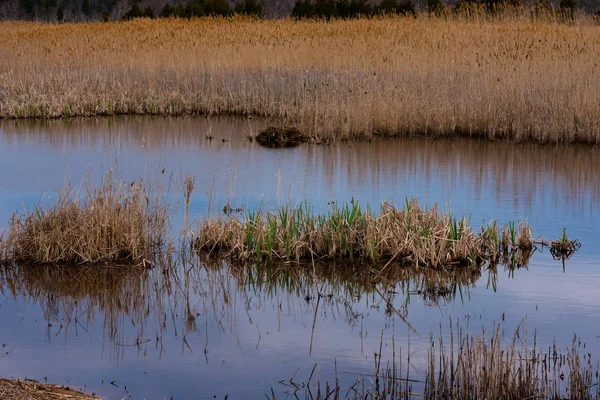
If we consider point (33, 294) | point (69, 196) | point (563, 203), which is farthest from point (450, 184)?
point (33, 294)

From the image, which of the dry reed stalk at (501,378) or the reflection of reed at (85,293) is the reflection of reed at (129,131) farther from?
the dry reed stalk at (501,378)

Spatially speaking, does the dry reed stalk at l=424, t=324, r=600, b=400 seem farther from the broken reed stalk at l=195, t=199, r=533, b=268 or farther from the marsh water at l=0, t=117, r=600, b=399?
the broken reed stalk at l=195, t=199, r=533, b=268

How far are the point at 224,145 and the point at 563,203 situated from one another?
18.7ft

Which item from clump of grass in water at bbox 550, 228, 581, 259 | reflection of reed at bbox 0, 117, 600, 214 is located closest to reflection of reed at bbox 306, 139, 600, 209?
reflection of reed at bbox 0, 117, 600, 214

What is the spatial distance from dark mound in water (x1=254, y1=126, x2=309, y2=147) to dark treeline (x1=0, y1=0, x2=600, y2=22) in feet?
29.3

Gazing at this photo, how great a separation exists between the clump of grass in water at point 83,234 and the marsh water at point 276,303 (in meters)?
0.17

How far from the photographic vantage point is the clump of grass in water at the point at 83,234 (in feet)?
24.6

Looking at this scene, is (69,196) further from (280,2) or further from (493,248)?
(280,2)

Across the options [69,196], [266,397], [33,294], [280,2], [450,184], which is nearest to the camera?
[266,397]

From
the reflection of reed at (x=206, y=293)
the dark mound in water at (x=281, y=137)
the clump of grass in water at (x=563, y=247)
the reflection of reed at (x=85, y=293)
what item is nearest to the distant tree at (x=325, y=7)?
the dark mound in water at (x=281, y=137)

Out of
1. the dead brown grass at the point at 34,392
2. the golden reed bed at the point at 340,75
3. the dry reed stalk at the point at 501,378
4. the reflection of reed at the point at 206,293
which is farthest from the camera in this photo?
the golden reed bed at the point at 340,75

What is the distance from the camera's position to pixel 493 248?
25.6ft

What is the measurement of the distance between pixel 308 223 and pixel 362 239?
1.53 ft

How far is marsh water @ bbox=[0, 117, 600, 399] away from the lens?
5.30m
